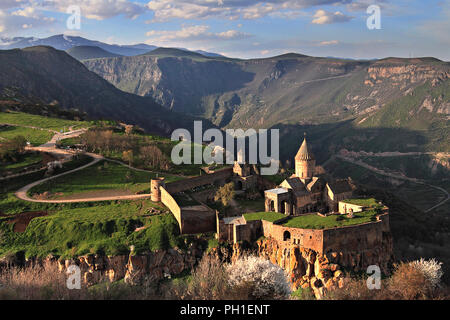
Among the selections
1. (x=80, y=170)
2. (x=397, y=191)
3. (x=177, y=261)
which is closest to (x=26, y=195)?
(x=80, y=170)

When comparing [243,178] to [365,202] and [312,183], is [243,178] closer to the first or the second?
[312,183]

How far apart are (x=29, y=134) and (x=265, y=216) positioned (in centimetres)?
6397

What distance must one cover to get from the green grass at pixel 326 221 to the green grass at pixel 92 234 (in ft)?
48.2

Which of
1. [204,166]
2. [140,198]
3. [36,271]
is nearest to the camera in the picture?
[36,271]

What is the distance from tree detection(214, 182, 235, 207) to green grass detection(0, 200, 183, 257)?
8.96 meters

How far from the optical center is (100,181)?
2574 inches

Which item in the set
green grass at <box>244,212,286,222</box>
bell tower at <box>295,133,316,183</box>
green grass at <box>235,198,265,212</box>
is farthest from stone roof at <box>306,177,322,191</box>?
green grass at <box>244,212,286,222</box>

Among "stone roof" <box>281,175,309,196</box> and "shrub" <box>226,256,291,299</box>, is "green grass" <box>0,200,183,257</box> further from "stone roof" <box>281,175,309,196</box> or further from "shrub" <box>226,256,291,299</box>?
"stone roof" <box>281,175,309,196</box>

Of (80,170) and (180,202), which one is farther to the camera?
(80,170)

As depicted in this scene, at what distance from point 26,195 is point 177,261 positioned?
27.8 m

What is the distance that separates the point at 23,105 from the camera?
4653 inches

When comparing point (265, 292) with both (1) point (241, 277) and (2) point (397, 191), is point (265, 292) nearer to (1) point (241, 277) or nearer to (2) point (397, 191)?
(1) point (241, 277)

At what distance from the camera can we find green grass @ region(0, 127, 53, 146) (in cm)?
8369

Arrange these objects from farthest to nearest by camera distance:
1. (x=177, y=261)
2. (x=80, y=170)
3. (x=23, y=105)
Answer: (x=23, y=105) → (x=80, y=170) → (x=177, y=261)
